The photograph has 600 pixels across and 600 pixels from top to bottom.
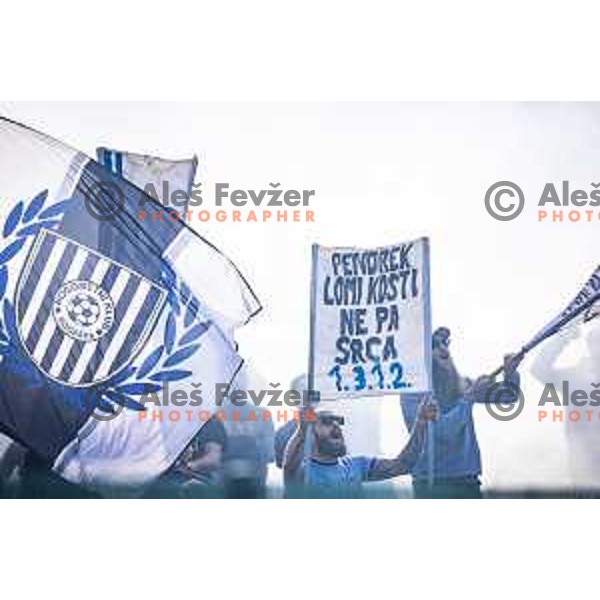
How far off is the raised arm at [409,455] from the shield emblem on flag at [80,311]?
0.89 meters

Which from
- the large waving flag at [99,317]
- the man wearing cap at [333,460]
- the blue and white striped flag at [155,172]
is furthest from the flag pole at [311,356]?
the blue and white striped flag at [155,172]

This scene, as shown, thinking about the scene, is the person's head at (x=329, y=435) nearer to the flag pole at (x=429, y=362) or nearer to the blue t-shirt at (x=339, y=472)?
the blue t-shirt at (x=339, y=472)

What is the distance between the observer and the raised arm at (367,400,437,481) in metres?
3.60

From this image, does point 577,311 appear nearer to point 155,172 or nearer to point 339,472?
point 339,472

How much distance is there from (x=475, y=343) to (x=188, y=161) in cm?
114

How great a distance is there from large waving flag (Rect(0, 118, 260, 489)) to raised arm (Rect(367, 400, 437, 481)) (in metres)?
0.58

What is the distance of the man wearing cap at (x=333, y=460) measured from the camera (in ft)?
11.8

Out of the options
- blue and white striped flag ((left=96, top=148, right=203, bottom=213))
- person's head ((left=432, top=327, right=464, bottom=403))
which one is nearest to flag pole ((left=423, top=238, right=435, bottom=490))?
person's head ((left=432, top=327, right=464, bottom=403))

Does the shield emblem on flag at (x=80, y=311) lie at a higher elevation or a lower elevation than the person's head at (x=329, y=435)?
higher

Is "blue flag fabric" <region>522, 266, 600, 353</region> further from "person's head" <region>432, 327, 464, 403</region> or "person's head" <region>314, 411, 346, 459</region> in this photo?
"person's head" <region>314, 411, 346, 459</region>

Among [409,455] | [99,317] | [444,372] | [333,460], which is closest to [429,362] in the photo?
[444,372]

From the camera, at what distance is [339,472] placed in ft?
11.9
